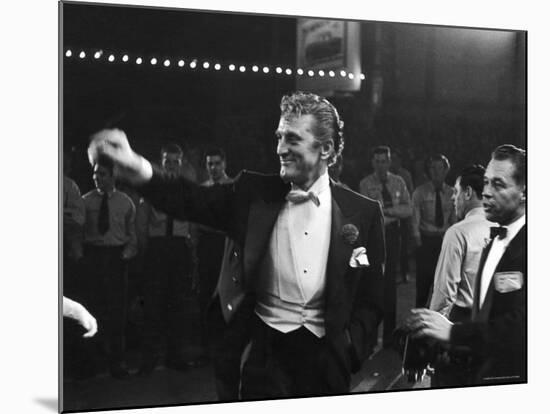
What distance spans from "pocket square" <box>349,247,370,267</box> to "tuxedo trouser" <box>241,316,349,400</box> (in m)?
0.52

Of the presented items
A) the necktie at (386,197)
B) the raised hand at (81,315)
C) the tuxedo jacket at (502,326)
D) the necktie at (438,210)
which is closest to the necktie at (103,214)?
the raised hand at (81,315)

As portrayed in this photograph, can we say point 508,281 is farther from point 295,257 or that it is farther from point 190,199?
point 190,199

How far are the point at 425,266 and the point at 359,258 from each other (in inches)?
20.3

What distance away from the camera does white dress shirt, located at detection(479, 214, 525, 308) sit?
7082mm

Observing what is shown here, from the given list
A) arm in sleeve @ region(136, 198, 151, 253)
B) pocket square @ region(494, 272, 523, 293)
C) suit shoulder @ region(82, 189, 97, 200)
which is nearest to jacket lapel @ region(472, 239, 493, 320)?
pocket square @ region(494, 272, 523, 293)

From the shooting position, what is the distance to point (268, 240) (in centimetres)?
651

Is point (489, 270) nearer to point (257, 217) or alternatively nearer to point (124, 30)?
point (257, 217)

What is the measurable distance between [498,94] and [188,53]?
2.20 metres

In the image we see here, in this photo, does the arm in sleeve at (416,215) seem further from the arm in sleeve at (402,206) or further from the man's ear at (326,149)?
the man's ear at (326,149)

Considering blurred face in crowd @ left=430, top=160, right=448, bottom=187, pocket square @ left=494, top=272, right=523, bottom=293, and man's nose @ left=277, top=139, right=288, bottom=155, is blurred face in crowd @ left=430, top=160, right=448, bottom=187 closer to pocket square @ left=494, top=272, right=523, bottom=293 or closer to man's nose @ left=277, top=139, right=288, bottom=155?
pocket square @ left=494, top=272, right=523, bottom=293

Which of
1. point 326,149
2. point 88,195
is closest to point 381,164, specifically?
point 326,149

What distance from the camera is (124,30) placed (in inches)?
246

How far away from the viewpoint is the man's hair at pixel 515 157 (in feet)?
23.3

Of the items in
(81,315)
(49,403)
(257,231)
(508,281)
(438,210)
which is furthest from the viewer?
(508,281)
